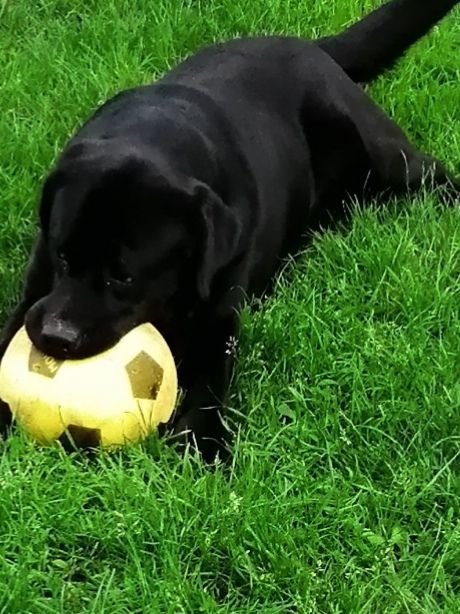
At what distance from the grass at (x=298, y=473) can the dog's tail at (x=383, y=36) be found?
0.43 meters

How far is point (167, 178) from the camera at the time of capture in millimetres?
2709

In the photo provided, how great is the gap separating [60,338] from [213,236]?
422 millimetres

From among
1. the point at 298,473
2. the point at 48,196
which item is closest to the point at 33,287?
the point at 48,196

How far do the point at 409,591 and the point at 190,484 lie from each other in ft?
1.64

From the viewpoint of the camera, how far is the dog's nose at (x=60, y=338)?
8.32 feet

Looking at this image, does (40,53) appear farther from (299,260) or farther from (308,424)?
(308,424)

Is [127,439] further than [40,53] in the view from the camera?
No

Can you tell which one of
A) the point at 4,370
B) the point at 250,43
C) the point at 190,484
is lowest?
the point at 190,484

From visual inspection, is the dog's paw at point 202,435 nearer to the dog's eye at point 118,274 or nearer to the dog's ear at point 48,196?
the dog's eye at point 118,274

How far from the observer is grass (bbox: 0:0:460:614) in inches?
91.7

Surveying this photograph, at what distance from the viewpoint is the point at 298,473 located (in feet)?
8.54

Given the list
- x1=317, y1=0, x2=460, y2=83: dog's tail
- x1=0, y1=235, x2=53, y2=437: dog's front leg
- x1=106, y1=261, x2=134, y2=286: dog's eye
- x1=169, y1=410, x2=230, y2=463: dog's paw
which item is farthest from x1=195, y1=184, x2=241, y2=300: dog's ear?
x1=317, y1=0, x2=460, y2=83: dog's tail

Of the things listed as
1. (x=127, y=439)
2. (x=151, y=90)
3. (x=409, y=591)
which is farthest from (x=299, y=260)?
(x=409, y=591)

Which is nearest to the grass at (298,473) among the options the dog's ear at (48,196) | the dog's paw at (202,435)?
the dog's paw at (202,435)
